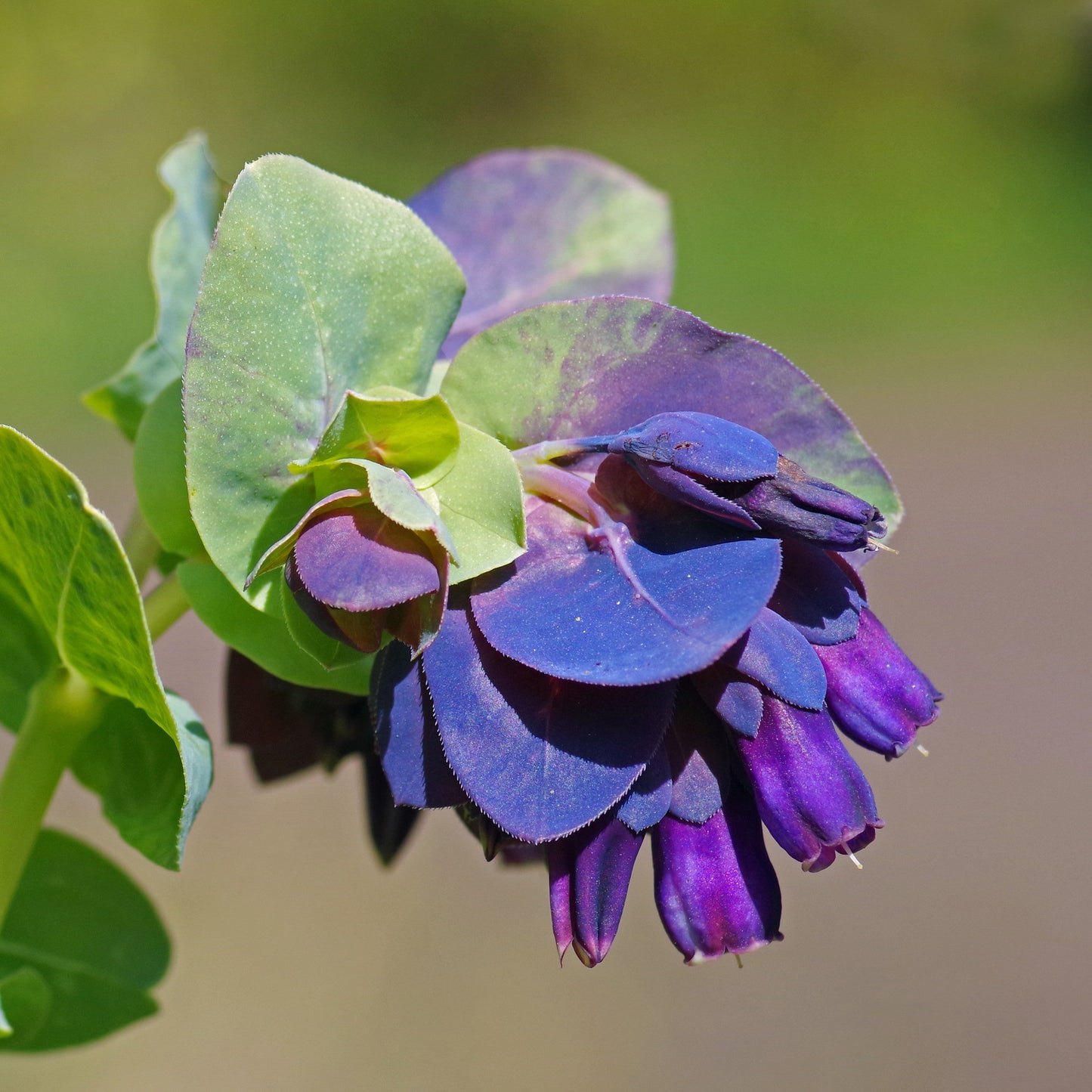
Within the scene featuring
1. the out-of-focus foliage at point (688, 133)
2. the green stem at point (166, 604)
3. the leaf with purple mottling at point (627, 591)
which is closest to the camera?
the leaf with purple mottling at point (627, 591)

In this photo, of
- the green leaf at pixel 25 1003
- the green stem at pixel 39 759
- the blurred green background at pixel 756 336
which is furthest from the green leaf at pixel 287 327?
the blurred green background at pixel 756 336

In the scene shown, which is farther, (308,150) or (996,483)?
(308,150)

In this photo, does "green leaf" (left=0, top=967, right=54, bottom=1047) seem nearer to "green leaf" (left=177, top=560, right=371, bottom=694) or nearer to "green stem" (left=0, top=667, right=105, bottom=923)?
"green stem" (left=0, top=667, right=105, bottom=923)

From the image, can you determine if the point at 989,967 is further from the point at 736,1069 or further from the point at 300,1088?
the point at 300,1088

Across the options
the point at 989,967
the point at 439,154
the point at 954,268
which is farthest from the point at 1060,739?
the point at 439,154

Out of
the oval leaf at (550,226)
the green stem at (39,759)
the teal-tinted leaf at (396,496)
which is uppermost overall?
the oval leaf at (550,226)

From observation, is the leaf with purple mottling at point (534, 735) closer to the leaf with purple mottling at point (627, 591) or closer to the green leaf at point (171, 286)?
the leaf with purple mottling at point (627, 591)
